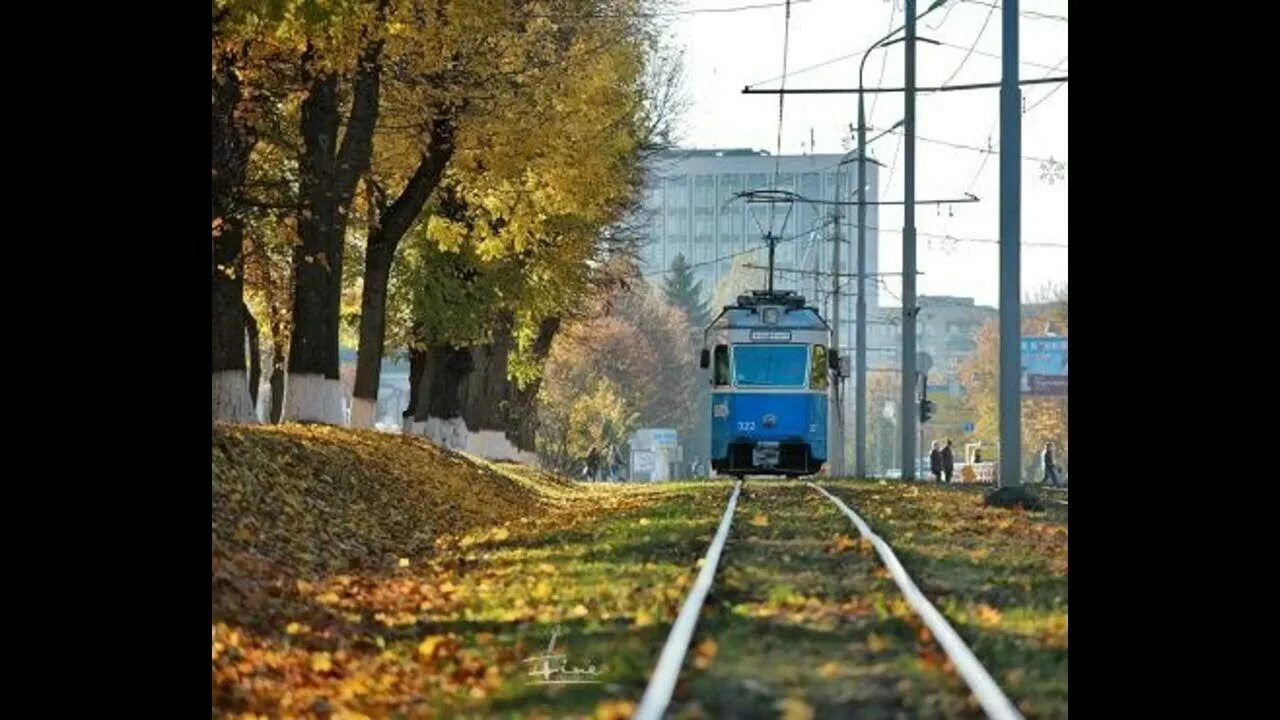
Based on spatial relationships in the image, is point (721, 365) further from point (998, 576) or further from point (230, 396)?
point (998, 576)

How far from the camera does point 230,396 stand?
78.0 ft

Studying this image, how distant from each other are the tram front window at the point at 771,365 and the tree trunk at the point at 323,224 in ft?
32.0

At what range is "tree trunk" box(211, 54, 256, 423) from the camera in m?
21.2

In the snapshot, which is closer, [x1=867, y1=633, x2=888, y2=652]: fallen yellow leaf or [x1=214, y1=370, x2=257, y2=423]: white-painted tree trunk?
[x1=867, y1=633, x2=888, y2=652]: fallen yellow leaf

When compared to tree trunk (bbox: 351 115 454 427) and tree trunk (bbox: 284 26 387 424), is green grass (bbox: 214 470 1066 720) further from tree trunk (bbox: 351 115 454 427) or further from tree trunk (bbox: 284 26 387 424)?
tree trunk (bbox: 351 115 454 427)

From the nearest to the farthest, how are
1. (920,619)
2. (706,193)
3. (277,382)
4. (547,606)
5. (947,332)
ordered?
(920,619) → (547,606) → (277,382) → (706,193) → (947,332)

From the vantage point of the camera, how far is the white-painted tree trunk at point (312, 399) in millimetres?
25875

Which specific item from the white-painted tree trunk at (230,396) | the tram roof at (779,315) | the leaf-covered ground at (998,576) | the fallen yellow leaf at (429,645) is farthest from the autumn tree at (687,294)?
the fallen yellow leaf at (429,645)

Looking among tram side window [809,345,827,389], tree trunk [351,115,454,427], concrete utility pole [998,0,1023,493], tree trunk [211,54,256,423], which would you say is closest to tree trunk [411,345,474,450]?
tram side window [809,345,827,389]

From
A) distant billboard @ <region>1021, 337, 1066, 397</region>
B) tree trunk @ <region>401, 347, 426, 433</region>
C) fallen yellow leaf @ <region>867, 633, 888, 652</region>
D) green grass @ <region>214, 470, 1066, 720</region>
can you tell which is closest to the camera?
green grass @ <region>214, 470, 1066, 720</region>

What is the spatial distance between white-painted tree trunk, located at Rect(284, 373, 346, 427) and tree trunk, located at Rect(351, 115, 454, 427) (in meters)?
3.19

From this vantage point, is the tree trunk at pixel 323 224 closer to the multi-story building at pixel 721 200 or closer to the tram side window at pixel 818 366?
the tram side window at pixel 818 366
